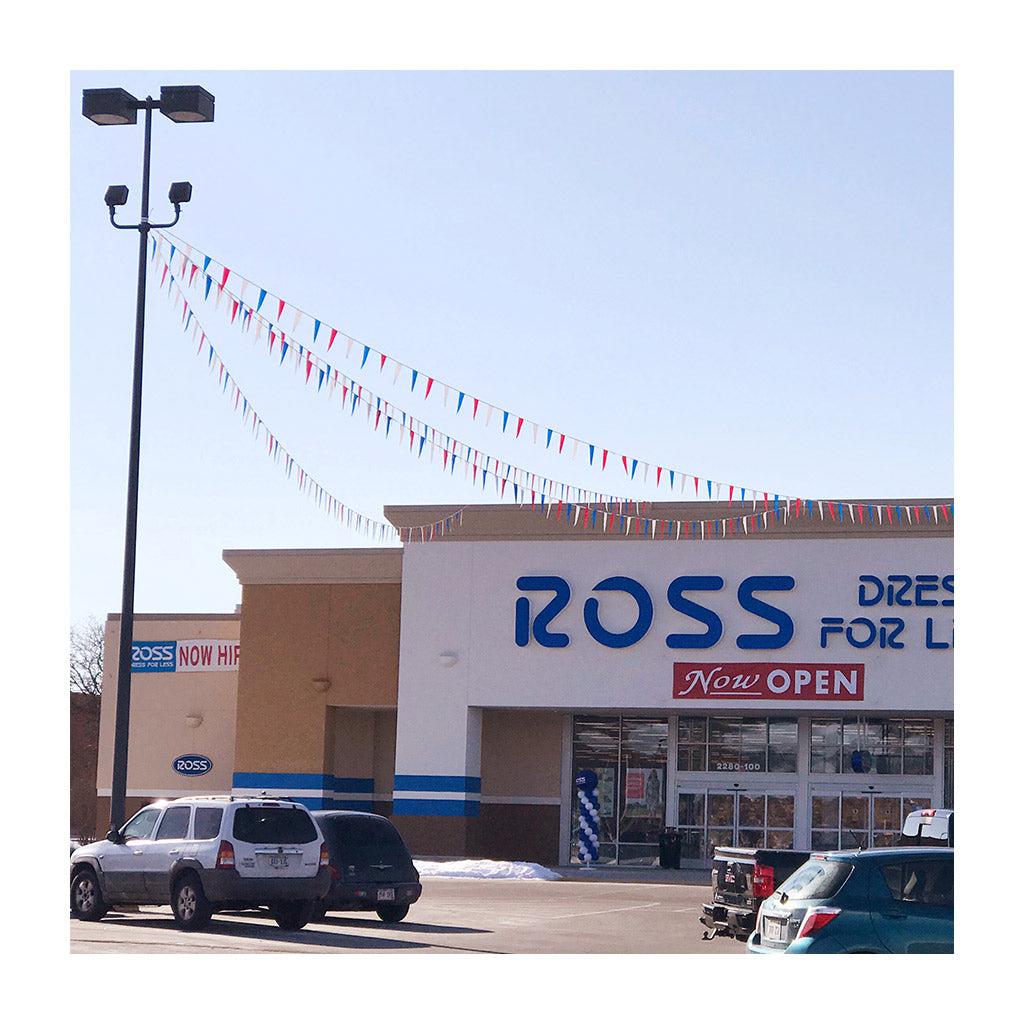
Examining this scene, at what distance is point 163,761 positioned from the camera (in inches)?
1731

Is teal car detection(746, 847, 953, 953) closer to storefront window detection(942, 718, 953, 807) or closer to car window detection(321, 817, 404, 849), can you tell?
car window detection(321, 817, 404, 849)

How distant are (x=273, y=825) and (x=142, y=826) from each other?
78.1 inches

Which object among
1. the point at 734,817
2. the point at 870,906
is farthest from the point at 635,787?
the point at 870,906

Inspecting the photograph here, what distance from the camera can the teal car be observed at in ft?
45.6

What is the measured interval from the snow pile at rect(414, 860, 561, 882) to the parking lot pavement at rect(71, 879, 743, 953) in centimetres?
510

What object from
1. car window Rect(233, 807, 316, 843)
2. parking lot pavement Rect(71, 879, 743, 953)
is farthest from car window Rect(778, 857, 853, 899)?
car window Rect(233, 807, 316, 843)

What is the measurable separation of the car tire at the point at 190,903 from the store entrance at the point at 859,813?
21.9 meters

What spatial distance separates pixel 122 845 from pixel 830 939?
1070 cm

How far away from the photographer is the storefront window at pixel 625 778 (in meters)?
40.7

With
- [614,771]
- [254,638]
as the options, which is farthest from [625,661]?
[254,638]

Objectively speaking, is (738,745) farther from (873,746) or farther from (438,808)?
(438,808)

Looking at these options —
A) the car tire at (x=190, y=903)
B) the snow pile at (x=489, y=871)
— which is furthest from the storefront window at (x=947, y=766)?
the car tire at (x=190, y=903)

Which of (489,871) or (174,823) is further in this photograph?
(489,871)

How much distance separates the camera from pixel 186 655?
145 feet
